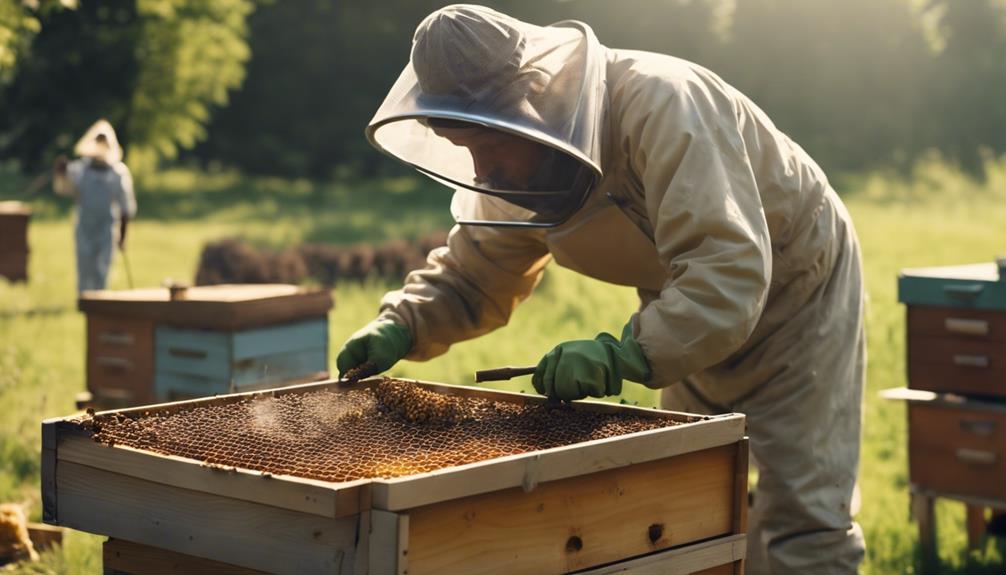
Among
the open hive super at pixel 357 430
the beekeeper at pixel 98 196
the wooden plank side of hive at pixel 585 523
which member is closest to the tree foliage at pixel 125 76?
the beekeeper at pixel 98 196

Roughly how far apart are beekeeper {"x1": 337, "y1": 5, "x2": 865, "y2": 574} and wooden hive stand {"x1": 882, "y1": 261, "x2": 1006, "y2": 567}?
107 cm

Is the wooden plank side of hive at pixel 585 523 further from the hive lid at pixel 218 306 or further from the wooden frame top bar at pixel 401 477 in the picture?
the hive lid at pixel 218 306

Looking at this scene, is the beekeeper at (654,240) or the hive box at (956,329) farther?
the hive box at (956,329)

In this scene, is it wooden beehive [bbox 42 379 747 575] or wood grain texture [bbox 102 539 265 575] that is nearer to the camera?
wooden beehive [bbox 42 379 747 575]

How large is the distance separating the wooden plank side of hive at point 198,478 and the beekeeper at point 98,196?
25.5 feet

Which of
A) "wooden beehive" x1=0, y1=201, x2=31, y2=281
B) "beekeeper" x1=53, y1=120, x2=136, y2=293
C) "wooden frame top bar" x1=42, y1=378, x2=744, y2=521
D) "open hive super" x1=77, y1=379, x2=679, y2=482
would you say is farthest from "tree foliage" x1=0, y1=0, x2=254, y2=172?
"wooden frame top bar" x1=42, y1=378, x2=744, y2=521

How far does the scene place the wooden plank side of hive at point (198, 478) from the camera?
6.16ft

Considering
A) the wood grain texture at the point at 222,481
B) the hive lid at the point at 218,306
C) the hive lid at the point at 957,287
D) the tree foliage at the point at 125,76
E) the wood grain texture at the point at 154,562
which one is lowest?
the wood grain texture at the point at 154,562

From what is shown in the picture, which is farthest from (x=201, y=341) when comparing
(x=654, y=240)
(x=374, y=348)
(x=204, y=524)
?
(x=204, y=524)

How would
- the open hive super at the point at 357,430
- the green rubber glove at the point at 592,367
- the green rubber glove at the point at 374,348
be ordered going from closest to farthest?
the open hive super at the point at 357,430 < the green rubber glove at the point at 592,367 < the green rubber glove at the point at 374,348

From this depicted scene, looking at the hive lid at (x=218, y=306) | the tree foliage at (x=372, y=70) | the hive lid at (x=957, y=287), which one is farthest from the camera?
the tree foliage at (x=372, y=70)

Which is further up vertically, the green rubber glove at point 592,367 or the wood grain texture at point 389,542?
the green rubber glove at point 592,367

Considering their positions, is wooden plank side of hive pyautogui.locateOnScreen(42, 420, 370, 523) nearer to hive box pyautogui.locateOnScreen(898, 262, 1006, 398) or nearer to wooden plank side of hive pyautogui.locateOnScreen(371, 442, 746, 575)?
wooden plank side of hive pyautogui.locateOnScreen(371, 442, 746, 575)

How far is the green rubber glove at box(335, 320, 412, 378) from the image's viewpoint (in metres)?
3.13
